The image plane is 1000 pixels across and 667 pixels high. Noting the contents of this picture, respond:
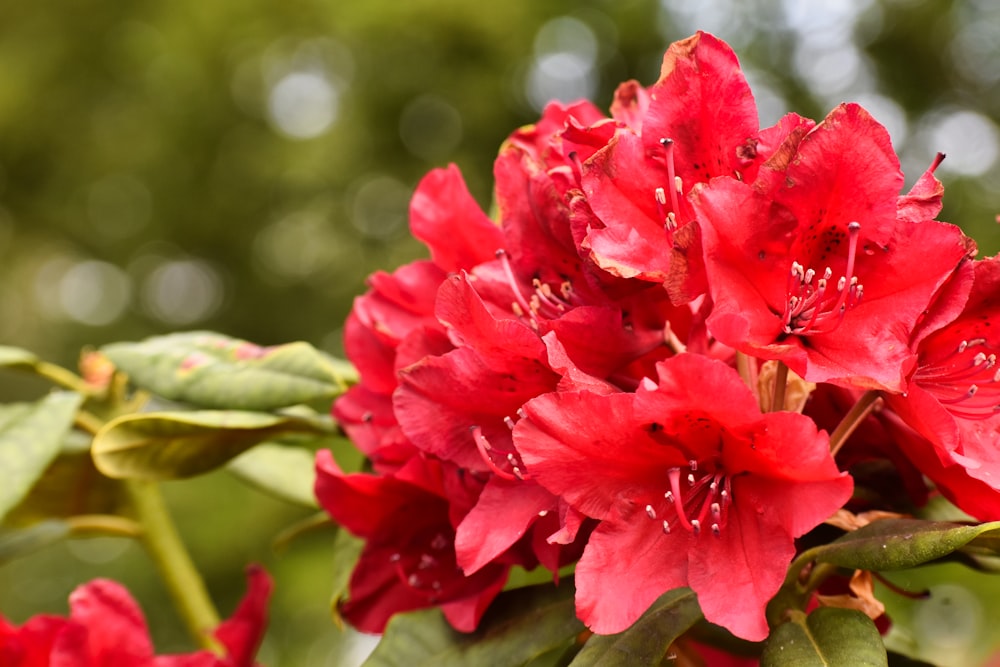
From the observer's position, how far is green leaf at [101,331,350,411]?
0.99 metres

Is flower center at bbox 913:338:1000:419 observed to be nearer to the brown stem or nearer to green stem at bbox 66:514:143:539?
the brown stem

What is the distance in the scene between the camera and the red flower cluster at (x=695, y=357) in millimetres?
677

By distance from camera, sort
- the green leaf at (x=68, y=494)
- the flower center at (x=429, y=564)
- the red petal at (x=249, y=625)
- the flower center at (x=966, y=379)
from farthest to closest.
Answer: the green leaf at (x=68, y=494), the red petal at (x=249, y=625), the flower center at (x=429, y=564), the flower center at (x=966, y=379)

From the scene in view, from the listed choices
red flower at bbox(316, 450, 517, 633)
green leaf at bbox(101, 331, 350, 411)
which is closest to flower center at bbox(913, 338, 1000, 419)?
red flower at bbox(316, 450, 517, 633)

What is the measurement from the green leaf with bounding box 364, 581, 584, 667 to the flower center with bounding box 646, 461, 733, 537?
0.50 ft

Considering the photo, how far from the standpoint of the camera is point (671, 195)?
29.5 inches

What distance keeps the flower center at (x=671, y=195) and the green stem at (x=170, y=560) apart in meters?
0.72

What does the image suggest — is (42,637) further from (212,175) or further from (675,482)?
(212,175)

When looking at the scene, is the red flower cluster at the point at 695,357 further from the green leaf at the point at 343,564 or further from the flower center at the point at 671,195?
the green leaf at the point at 343,564

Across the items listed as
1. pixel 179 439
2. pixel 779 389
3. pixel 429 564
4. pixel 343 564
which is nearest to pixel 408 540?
pixel 429 564

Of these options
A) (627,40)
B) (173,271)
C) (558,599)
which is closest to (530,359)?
(558,599)

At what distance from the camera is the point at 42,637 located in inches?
38.2

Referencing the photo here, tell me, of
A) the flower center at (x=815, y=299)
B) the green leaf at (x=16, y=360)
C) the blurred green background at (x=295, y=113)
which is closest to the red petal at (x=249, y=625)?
the green leaf at (x=16, y=360)

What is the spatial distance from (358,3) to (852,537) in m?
5.28
